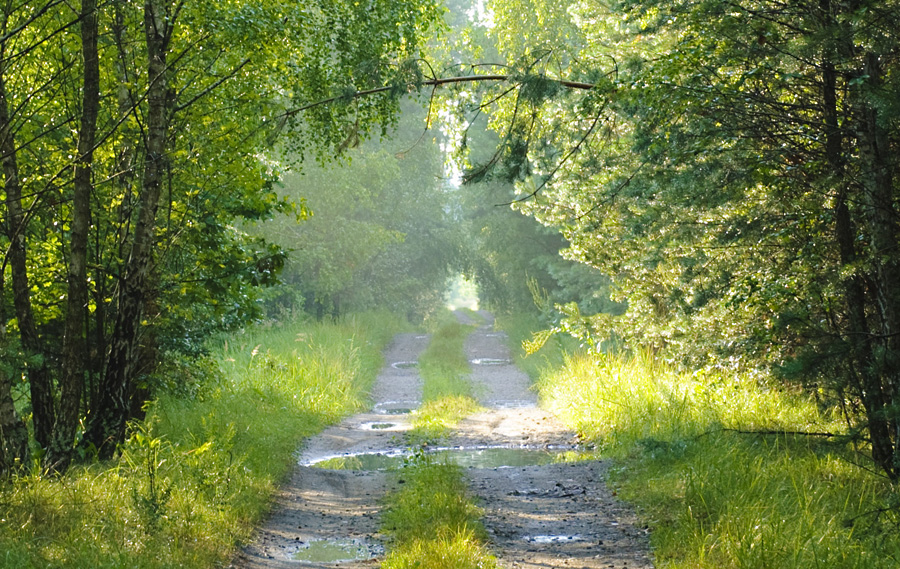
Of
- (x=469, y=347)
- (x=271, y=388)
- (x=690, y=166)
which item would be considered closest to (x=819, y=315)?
(x=690, y=166)

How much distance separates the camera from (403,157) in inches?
347

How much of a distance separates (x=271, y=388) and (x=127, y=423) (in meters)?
6.02

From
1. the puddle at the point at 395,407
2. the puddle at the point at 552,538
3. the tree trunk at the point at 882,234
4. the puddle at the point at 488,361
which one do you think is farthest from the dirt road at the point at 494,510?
the puddle at the point at 488,361

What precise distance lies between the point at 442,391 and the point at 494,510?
9636 millimetres

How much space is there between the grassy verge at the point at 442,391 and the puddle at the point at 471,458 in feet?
2.78

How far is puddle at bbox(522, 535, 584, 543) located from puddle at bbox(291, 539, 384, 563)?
3.98 feet

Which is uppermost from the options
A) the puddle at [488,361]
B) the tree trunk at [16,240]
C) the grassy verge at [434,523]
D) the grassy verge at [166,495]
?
the tree trunk at [16,240]

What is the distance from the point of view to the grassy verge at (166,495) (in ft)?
16.6

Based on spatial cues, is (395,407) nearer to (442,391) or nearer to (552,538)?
(442,391)

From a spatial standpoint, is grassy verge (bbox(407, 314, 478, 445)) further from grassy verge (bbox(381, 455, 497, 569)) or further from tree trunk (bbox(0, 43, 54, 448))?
tree trunk (bbox(0, 43, 54, 448))

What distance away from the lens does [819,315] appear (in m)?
8.07

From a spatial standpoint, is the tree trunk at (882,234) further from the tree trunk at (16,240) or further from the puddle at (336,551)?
the tree trunk at (16,240)

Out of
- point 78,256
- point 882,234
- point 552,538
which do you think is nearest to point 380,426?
point 552,538

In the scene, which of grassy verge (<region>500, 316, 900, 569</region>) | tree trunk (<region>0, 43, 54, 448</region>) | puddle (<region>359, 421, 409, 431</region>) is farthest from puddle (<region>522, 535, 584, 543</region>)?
puddle (<region>359, 421, 409, 431</region>)
